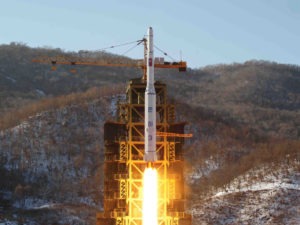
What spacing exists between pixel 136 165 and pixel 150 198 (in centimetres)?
496

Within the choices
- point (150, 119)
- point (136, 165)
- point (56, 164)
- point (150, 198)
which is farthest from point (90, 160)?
point (150, 119)

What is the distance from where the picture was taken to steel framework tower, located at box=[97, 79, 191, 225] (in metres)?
44.8

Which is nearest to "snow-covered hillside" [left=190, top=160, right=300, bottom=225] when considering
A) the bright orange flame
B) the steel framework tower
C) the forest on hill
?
the forest on hill

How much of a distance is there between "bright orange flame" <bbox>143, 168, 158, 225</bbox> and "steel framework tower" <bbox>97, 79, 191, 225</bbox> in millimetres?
3208

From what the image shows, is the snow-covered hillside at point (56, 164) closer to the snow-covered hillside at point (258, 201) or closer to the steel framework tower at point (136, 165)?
the snow-covered hillside at point (258, 201)

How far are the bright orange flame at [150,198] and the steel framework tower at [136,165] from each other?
10.5 feet

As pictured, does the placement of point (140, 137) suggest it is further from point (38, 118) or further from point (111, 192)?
point (38, 118)

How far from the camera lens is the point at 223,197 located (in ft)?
256

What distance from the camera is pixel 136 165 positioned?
149 feet

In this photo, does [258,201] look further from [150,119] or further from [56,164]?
[56,164]

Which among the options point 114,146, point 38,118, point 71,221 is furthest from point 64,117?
point 114,146

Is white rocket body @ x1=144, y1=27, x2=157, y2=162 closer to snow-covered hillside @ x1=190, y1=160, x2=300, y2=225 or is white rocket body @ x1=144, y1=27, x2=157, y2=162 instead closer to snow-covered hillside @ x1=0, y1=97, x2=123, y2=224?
snow-covered hillside @ x1=190, y1=160, x2=300, y2=225

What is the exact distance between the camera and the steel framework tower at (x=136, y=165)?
44844 mm

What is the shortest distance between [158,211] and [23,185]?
54.4 meters
